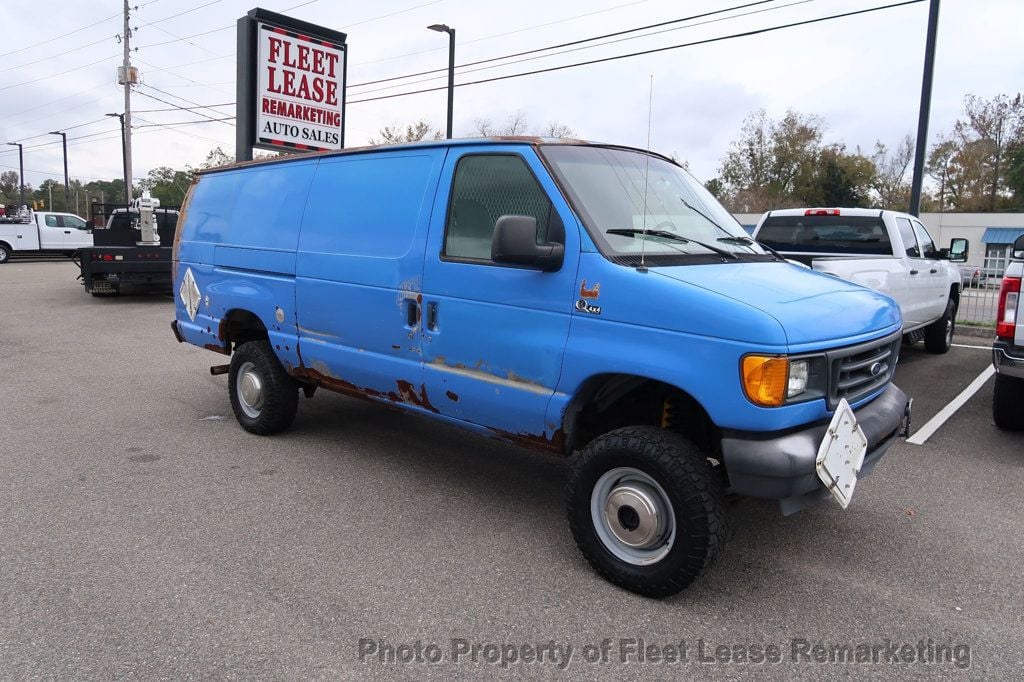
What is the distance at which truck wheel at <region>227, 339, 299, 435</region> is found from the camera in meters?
5.38

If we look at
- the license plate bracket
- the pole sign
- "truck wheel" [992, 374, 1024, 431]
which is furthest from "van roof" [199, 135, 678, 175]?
the pole sign

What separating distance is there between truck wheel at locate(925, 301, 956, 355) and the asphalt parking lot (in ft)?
12.7

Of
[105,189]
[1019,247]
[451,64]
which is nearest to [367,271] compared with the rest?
[1019,247]

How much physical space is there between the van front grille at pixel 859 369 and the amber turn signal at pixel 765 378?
32cm

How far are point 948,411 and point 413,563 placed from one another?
221 inches

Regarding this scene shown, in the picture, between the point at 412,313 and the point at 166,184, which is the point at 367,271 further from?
the point at 166,184

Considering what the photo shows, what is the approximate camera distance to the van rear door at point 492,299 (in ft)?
11.5

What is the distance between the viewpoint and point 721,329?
9.66 ft

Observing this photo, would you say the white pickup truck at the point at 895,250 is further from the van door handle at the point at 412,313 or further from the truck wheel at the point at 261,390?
the truck wheel at the point at 261,390

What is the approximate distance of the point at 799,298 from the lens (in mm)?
3223

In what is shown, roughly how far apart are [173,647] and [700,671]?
2082mm

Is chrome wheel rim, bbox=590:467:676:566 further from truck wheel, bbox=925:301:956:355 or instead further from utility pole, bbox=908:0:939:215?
utility pole, bbox=908:0:939:215

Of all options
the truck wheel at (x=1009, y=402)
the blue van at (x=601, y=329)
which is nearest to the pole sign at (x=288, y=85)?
the blue van at (x=601, y=329)

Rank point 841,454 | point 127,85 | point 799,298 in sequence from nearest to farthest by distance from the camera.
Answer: point 841,454
point 799,298
point 127,85
